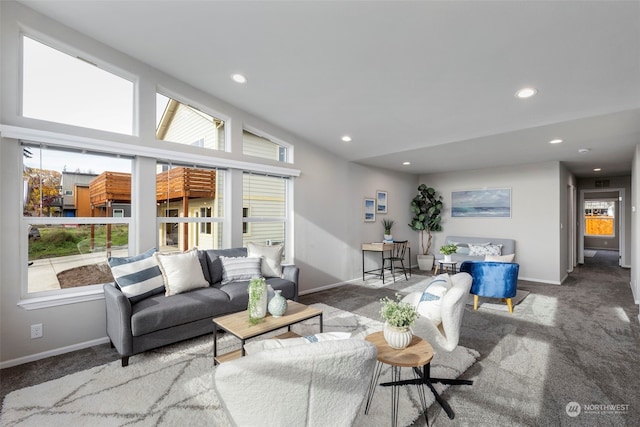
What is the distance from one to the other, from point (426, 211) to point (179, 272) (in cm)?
599

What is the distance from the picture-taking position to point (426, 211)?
7.32 metres

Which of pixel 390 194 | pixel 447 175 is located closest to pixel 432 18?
pixel 390 194

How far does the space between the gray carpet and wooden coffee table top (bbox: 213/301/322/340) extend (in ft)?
3.79

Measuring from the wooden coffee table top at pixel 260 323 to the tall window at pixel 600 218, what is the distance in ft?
43.0

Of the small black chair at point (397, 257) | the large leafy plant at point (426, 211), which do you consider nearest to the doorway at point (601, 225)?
the large leafy plant at point (426, 211)

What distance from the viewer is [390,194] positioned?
6828 mm

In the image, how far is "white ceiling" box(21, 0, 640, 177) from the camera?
2.19 metres

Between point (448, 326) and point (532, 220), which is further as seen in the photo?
point (532, 220)

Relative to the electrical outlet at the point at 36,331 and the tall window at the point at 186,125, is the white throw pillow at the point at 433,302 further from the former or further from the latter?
the electrical outlet at the point at 36,331

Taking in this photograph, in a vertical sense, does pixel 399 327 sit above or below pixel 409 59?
below

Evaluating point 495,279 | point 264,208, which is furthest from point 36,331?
point 495,279

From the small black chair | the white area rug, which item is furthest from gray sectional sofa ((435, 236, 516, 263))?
the white area rug

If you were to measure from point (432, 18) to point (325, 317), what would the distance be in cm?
329

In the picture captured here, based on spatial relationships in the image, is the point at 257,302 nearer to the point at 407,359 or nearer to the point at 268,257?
the point at 407,359
